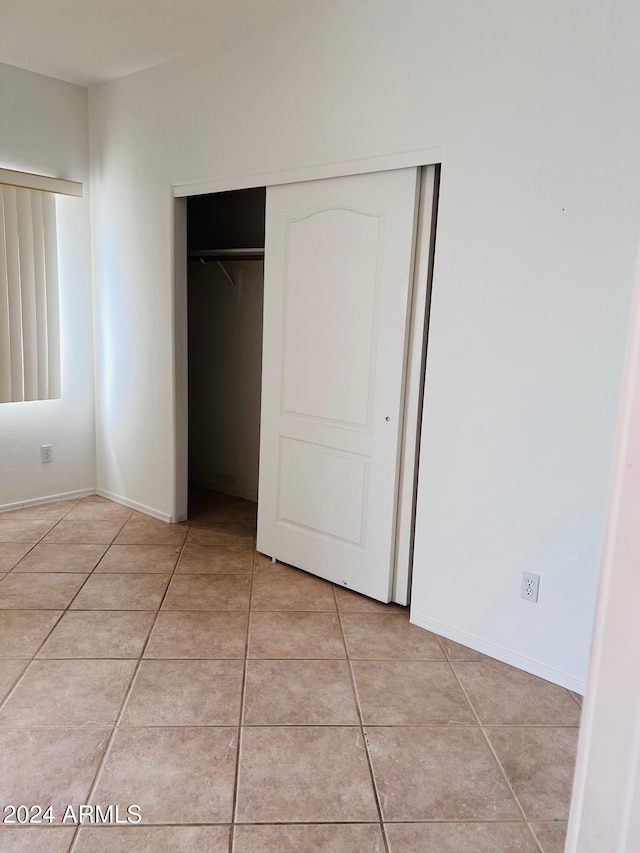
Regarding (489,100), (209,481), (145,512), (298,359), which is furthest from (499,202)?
(209,481)

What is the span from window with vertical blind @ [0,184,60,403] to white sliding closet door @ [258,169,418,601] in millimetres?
1667

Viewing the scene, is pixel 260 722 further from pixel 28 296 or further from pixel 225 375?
pixel 28 296

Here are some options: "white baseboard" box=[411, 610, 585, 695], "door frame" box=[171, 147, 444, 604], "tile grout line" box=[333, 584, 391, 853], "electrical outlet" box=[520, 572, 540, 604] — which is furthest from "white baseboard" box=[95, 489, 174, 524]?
"electrical outlet" box=[520, 572, 540, 604]

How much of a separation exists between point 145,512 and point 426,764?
2.74 m

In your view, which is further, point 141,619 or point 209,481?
point 209,481

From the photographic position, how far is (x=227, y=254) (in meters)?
4.31

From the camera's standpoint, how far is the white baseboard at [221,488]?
15.5ft

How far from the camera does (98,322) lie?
14.6 ft

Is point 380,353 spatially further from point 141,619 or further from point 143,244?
point 143,244

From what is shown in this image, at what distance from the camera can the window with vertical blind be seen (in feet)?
13.0

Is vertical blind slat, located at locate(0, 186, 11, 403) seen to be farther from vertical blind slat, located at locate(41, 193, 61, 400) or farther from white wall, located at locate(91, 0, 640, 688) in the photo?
white wall, located at locate(91, 0, 640, 688)

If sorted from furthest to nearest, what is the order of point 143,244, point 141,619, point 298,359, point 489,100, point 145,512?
1. point 145,512
2. point 143,244
3. point 298,359
4. point 141,619
5. point 489,100

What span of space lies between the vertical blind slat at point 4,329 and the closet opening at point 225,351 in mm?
1193

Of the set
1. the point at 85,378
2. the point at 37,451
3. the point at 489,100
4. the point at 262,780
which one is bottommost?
the point at 262,780
